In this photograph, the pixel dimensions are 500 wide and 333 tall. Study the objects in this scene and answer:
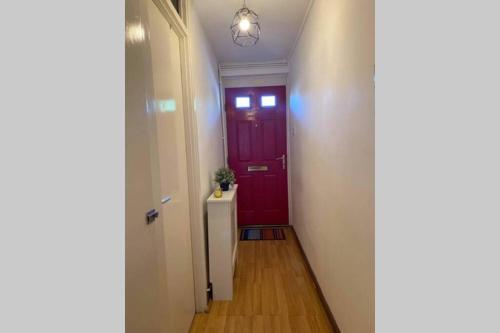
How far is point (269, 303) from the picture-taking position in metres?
1.88

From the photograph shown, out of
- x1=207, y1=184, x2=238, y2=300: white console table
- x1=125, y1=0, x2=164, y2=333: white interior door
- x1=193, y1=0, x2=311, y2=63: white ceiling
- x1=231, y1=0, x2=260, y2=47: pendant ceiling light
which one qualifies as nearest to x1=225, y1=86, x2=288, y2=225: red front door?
x1=193, y1=0, x2=311, y2=63: white ceiling

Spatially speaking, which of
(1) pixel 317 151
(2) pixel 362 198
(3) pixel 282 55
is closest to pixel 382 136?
(2) pixel 362 198

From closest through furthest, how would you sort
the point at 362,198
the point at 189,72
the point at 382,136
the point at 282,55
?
1. the point at 382,136
2. the point at 362,198
3. the point at 189,72
4. the point at 282,55

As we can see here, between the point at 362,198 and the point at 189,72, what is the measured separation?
4.77 ft

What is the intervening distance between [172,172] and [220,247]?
2.90 feet

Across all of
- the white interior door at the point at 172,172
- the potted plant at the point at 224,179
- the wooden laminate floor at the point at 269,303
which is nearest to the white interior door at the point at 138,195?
the white interior door at the point at 172,172

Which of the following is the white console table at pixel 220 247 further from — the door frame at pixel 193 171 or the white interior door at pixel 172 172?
the white interior door at pixel 172 172

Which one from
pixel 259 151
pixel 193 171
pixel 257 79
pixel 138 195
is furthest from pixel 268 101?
pixel 138 195

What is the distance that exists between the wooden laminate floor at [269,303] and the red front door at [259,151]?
1014mm

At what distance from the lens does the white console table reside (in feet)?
6.28

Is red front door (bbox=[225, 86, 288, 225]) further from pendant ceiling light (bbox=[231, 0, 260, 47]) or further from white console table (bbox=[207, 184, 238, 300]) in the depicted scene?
white console table (bbox=[207, 184, 238, 300])

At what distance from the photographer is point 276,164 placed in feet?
11.7

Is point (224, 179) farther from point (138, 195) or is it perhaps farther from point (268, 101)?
point (268, 101)

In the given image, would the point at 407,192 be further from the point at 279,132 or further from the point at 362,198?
the point at 279,132
